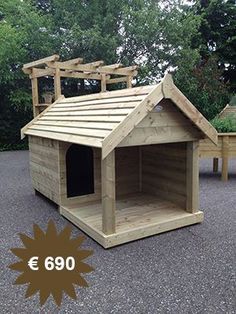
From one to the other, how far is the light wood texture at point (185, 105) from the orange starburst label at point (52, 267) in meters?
2.05

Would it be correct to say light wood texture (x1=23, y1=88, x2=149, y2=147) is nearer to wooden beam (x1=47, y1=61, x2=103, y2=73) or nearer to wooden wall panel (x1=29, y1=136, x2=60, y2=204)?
wooden wall panel (x1=29, y1=136, x2=60, y2=204)

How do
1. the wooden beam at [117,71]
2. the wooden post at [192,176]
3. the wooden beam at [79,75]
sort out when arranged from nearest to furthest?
the wooden post at [192,176]
the wooden beam at [79,75]
the wooden beam at [117,71]

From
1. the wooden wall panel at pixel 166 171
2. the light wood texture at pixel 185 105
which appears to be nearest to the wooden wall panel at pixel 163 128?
the light wood texture at pixel 185 105

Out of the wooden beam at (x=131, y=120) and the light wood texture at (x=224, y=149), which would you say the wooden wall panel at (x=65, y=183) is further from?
the light wood texture at (x=224, y=149)

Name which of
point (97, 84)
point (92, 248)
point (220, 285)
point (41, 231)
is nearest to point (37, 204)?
point (41, 231)

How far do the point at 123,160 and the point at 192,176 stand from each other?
158cm

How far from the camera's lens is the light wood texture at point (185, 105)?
11.9ft

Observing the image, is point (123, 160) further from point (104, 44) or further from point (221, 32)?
point (221, 32)

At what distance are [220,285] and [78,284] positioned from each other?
1.33m

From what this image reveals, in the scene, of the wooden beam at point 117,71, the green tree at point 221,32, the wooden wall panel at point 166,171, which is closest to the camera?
the wooden wall panel at point 166,171

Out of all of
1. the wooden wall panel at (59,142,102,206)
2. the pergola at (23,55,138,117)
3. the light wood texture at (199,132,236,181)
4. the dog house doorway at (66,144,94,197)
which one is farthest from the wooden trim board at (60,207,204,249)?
the pergola at (23,55,138,117)

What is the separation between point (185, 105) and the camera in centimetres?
380

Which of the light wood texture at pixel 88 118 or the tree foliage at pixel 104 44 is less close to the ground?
the tree foliage at pixel 104 44

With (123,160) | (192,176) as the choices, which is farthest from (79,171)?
(192,176)
